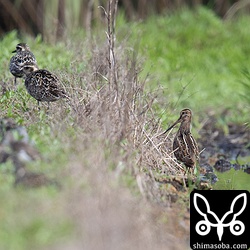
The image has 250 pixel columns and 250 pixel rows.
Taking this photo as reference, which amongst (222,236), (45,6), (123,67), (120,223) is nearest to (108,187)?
(120,223)

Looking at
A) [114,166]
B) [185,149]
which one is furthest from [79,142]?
[185,149]

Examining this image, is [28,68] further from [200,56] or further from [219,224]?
[200,56]

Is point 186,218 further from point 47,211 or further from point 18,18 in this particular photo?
point 18,18

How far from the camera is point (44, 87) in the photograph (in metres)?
8.53

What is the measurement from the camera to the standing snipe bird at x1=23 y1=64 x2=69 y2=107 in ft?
27.9

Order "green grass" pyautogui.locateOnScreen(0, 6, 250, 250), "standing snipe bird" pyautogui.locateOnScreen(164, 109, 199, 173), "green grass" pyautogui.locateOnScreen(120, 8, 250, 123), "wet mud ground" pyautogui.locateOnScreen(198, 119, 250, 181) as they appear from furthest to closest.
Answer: "green grass" pyautogui.locateOnScreen(120, 8, 250, 123) → "wet mud ground" pyautogui.locateOnScreen(198, 119, 250, 181) → "standing snipe bird" pyautogui.locateOnScreen(164, 109, 199, 173) → "green grass" pyautogui.locateOnScreen(0, 6, 250, 250)

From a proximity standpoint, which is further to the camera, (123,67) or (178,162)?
(123,67)

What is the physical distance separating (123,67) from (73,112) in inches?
54.8

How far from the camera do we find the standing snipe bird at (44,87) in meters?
8.49

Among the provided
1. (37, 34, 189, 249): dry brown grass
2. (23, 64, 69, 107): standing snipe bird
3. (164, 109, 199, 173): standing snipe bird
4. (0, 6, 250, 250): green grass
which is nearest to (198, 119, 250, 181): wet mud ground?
(0, 6, 250, 250): green grass

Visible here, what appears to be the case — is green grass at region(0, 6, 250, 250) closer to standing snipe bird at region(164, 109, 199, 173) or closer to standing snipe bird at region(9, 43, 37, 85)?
standing snipe bird at region(9, 43, 37, 85)

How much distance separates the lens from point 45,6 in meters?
14.7

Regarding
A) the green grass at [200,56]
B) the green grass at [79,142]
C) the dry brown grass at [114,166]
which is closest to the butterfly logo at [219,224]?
the dry brown grass at [114,166]

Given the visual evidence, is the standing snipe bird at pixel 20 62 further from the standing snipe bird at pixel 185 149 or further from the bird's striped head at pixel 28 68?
the standing snipe bird at pixel 185 149
